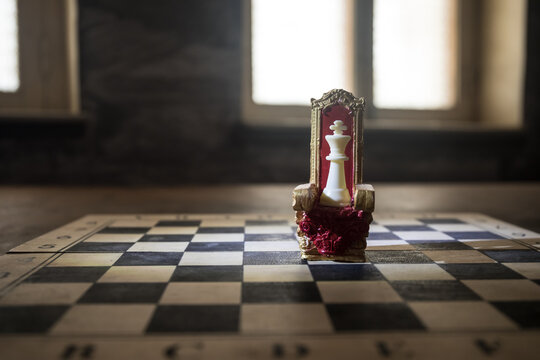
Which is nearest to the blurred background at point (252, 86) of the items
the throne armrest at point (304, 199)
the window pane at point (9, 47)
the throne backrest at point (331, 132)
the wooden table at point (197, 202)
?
the window pane at point (9, 47)

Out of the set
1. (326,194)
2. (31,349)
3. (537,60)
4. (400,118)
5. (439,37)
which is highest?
(439,37)

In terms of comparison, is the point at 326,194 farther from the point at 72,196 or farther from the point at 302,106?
the point at 302,106

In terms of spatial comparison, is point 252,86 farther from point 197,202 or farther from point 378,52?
point 197,202

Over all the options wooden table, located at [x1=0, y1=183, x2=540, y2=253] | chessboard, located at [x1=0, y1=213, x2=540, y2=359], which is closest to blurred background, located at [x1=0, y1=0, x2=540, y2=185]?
wooden table, located at [x1=0, y1=183, x2=540, y2=253]

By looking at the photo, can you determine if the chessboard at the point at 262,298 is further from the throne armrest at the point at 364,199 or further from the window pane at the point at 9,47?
the window pane at the point at 9,47

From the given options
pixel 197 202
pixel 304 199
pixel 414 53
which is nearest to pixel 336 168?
pixel 304 199

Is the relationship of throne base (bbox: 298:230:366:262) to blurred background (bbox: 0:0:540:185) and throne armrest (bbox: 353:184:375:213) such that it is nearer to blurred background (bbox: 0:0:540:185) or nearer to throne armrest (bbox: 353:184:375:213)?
throne armrest (bbox: 353:184:375:213)

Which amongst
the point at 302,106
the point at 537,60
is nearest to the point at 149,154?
the point at 302,106
